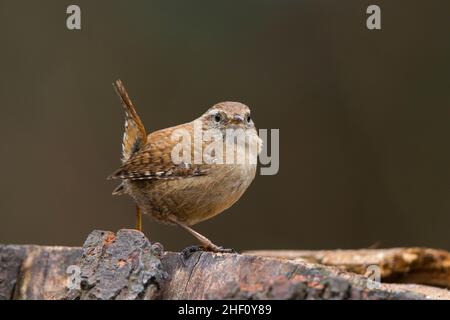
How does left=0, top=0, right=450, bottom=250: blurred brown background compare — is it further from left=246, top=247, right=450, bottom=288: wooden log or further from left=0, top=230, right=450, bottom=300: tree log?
left=0, top=230, right=450, bottom=300: tree log

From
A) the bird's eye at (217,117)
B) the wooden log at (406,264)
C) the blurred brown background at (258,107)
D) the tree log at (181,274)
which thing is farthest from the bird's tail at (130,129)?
the blurred brown background at (258,107)

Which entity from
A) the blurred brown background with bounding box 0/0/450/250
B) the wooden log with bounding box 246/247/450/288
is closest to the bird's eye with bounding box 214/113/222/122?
the wooden log with bounding box 246/247/450/288

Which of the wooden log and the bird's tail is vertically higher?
the bird's tail

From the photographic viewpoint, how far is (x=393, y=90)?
7723 mm

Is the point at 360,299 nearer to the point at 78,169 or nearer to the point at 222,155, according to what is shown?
the point at 222,155

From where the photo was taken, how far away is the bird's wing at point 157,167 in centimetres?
359

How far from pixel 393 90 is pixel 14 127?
14.6 feet

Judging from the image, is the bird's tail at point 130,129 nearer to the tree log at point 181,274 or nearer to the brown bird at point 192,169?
the brown bird at point 192,169

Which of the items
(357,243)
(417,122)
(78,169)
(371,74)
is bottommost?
(357,243)

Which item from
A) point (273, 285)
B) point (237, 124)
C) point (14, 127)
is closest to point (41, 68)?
point (14, 127)

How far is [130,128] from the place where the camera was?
3.95m

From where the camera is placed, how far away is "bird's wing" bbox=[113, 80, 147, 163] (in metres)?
3.83

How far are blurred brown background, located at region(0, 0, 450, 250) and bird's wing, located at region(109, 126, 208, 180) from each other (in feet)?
11.9
